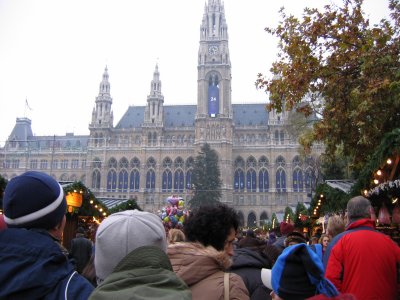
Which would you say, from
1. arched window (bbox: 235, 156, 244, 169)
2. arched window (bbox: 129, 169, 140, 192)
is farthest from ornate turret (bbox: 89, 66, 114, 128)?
arched window (bbox: 235, 156, 244, 169)

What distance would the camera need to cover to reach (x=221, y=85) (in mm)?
55000

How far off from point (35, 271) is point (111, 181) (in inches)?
2172

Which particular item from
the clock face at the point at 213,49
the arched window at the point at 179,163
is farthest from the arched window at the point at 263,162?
the clock face at the point at 213,49

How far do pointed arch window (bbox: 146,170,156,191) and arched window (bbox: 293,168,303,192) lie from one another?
59.0ft

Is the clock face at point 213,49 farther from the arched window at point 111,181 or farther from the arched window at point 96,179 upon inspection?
the arched window at point 96,179

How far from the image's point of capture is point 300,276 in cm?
191

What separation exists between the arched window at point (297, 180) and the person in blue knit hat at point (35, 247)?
52.5m

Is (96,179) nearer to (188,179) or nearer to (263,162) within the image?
(188,179)

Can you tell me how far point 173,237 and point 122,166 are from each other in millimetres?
52186

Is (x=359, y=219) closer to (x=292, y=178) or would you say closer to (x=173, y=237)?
(x=173, y=237)

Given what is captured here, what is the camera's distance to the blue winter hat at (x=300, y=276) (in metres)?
1.88

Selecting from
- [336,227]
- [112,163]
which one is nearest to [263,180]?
[112,163]

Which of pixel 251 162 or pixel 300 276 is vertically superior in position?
pixel 251 162

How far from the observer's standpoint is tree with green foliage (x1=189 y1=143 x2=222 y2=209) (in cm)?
4931
